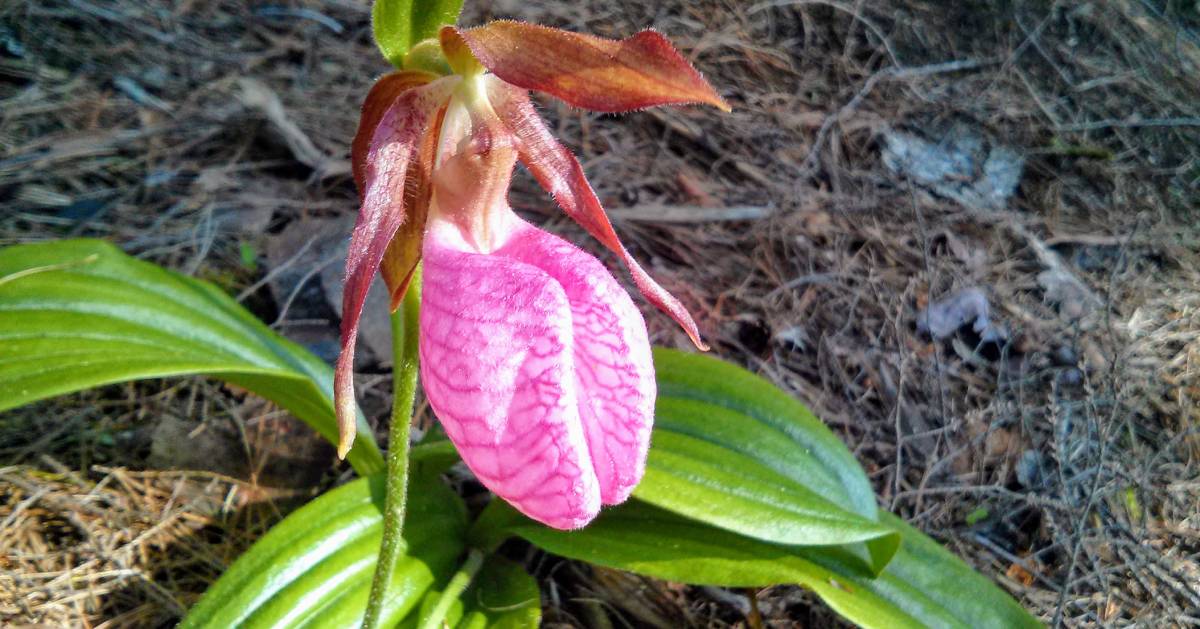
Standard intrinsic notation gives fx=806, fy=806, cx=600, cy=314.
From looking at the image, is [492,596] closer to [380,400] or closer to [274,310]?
[380,400]

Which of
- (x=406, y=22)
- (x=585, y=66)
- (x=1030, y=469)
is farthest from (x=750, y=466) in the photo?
(x=1030, y=469)

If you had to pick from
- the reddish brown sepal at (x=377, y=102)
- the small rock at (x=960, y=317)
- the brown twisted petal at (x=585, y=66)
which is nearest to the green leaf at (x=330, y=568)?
the reddish brown sepal at (x=377, y=102)

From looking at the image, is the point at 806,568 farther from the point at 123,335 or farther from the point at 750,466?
the point at 123,335

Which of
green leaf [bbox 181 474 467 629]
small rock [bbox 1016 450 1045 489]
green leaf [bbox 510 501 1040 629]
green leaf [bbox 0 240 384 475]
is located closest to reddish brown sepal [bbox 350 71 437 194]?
green leaf [bbox 0 240 384 475]

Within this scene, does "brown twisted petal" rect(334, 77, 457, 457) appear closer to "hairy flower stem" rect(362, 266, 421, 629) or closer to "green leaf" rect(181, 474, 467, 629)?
"hairy flower stem" rect(362, 266, 421, 629)

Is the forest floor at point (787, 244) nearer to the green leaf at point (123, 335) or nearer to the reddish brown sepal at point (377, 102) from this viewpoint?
the green leaf at point (123, 335)
